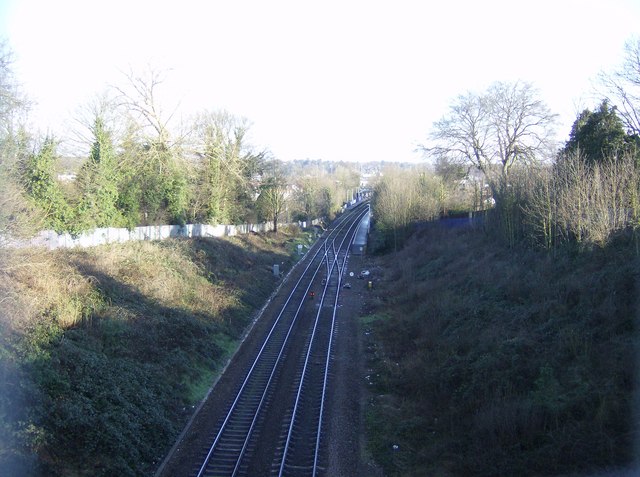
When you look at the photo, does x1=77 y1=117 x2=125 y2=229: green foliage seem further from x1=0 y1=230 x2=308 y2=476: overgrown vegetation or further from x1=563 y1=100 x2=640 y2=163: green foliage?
A: x1=563 y1=100 x2=640 y2=163: green foliage

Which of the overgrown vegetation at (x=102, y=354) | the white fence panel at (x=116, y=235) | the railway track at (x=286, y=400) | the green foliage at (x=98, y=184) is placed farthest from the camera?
the green foliage at (x=98, y=184)

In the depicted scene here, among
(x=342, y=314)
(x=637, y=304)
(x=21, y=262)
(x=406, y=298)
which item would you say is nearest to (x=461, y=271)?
(x=406, y=298)

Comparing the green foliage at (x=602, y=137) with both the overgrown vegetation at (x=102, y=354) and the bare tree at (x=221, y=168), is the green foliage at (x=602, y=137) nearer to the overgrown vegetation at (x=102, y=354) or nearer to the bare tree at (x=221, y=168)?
the overgrown vegetation at (x=102, y=354)

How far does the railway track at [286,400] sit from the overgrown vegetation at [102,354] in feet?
3.54

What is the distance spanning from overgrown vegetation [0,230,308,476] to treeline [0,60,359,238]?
7.30 ft

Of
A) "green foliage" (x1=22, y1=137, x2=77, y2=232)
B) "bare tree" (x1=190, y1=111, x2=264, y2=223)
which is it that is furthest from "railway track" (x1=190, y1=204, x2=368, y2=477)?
"bare tree" (x1=190, y1=111, x2=264, y2=223)

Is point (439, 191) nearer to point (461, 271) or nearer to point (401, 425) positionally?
point (461, 271)

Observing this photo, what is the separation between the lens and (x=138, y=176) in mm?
28219

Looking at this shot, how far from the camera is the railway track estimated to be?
9.31 meters

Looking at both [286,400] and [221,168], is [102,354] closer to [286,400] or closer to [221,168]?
[286,400]

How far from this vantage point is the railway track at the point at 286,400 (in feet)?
30.6

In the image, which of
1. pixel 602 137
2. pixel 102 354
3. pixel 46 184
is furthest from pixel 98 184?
pixel 602 137

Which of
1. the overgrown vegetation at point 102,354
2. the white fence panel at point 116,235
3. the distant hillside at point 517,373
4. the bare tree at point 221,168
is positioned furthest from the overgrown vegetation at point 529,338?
the bare tree at point 221,168

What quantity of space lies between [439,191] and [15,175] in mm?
27683
